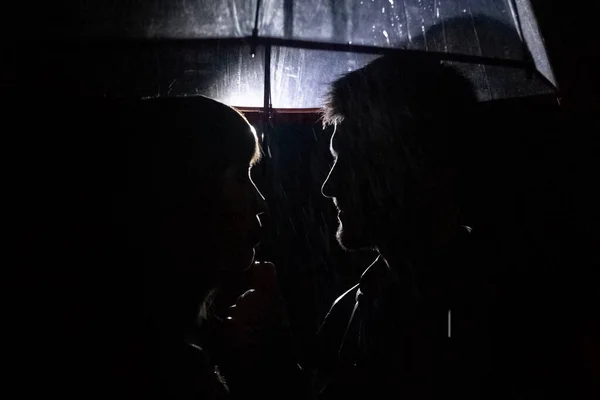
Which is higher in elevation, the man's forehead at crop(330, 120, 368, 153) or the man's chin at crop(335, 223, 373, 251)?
the man's forehead at crop(330, 120, 368, 153)

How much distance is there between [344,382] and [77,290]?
1356mm

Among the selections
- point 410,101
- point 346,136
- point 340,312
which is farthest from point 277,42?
point 340,312

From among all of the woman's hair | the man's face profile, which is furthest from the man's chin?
the woman's hair

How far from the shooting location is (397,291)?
1996 mm

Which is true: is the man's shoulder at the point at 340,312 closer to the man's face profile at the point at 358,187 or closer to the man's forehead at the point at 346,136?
the man's face profile at the point at 358,187

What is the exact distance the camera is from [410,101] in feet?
7.66

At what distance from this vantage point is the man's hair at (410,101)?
7.38 feet

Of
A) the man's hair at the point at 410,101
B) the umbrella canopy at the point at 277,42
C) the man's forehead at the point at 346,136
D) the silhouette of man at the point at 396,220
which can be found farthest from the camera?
the man's forehead at the point at 346,136

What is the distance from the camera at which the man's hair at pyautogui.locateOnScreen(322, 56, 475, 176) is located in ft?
7.38

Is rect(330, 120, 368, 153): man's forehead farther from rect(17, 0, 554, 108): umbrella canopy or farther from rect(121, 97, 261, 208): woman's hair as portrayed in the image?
rect(121, 97, 261, 208): woman's hair

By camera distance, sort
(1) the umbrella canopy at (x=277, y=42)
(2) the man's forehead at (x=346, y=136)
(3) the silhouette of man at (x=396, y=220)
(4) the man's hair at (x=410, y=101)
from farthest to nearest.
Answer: (2) the man's forehead at (x=346, y=136) < (4) the man's hair at (x=410, y=101) < (3) the silhouette of man at (x=396, y=220) < (1) the umbrella canopy at (x=277, y=42)

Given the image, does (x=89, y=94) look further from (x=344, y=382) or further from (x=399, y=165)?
(x=344, y=382)

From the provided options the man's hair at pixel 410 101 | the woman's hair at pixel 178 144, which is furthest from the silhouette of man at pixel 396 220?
the woman's hair at pixel 178 144

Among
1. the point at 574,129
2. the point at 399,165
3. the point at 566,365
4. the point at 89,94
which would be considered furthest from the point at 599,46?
the point at 89,94
